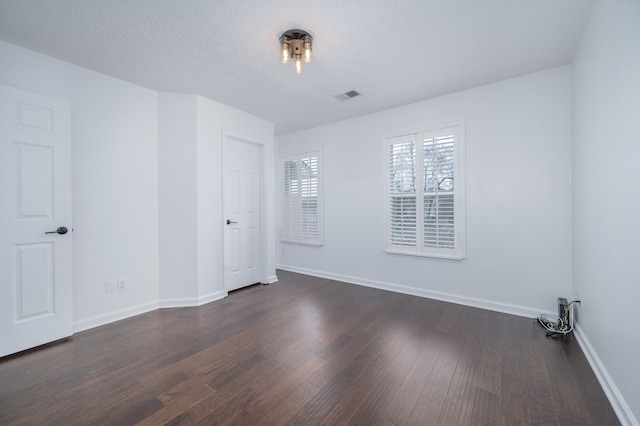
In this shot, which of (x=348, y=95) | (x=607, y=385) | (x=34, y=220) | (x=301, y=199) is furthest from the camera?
(x=301, y=199)

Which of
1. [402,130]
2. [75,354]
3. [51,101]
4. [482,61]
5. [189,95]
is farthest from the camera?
[402,130]

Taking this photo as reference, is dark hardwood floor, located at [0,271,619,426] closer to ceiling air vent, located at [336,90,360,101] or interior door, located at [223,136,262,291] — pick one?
interior door, located at [223,136,262,291]

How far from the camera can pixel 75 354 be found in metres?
2.28

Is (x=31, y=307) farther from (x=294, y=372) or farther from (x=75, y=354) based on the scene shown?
(x=294, y=372)

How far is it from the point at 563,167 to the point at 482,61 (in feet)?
4.67

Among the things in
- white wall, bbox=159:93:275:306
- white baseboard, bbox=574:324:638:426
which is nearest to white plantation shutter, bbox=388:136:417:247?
white baseboard, bbox=574:324:638:426

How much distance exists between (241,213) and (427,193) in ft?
9.18

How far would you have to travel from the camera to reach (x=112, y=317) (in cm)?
295

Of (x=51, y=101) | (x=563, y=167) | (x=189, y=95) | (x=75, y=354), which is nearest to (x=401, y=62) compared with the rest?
(x=563, y=167)

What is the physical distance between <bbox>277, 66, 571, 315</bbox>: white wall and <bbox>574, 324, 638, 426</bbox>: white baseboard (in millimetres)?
718

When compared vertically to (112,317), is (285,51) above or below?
above

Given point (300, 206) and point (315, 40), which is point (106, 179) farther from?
point (300, 206)

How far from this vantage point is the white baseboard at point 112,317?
2732mm

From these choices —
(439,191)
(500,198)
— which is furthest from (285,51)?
(500,198)
